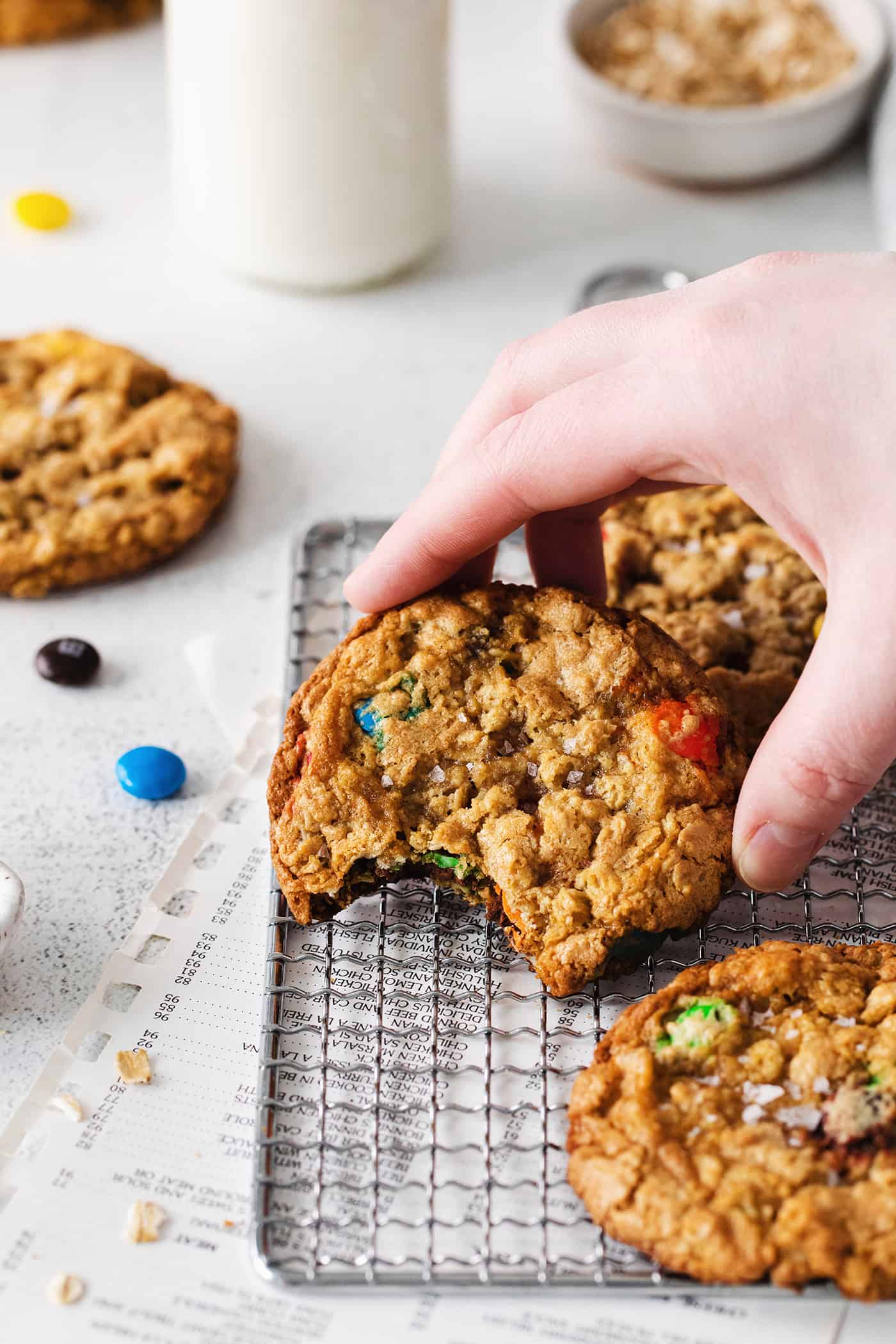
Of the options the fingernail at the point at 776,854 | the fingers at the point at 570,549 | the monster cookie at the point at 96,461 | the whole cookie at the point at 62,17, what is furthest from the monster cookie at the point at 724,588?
the whole cookie at the point at 62,17

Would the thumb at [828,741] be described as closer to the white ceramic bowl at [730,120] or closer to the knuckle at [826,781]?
the knuckle at [826,781]

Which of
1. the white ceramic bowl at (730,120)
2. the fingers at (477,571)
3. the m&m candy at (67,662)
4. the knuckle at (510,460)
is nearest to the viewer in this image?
the knuckle at (510,460)

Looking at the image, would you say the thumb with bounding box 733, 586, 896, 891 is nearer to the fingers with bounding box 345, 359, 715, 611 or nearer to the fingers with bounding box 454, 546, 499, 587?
the fingers with bounding box 345, 359, 715, 611

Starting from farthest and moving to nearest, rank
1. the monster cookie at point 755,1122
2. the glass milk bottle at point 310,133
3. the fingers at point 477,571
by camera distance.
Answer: the glass milk bottle at point 310,133 → the fingers at point 477,571 → the monster cookie at point 755,1122

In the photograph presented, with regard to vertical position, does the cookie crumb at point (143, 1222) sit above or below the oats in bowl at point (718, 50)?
below

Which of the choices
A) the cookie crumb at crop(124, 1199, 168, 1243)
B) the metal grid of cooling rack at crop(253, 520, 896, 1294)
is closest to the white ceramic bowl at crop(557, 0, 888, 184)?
the metal grid of cooling rack at crop(253, 520, 896, 1294)

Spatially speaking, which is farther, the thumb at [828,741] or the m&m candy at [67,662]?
the m&m candy at [67,662]

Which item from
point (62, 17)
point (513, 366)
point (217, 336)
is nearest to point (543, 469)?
point (513, 366)

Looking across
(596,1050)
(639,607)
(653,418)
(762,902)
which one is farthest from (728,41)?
(596,1050)

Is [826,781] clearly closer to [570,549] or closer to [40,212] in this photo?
[570,549]
